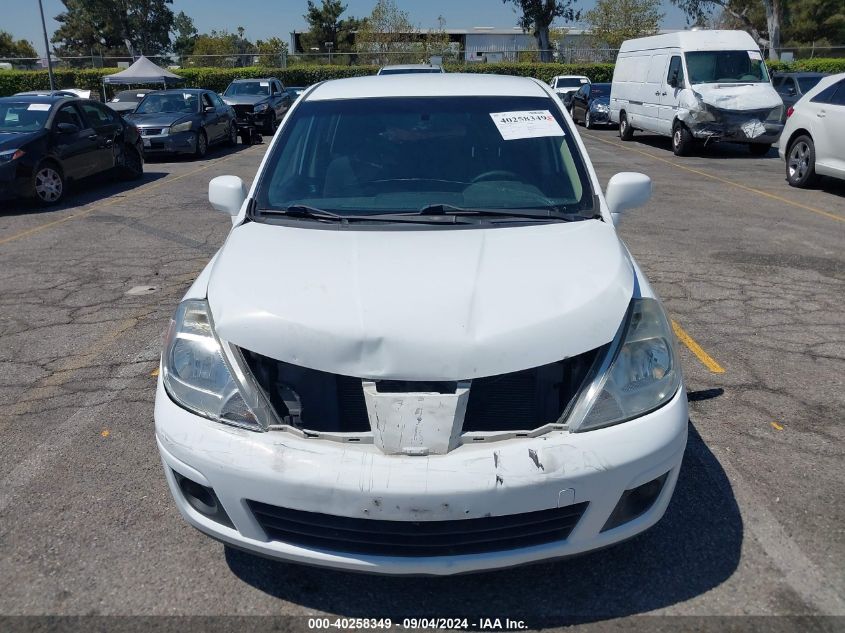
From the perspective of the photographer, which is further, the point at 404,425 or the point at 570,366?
the point at 570,366

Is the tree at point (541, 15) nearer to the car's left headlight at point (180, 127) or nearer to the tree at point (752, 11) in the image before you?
the tree at point (752, 11)

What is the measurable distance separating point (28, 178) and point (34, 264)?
3502 mm

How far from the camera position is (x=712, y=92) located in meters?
15.9

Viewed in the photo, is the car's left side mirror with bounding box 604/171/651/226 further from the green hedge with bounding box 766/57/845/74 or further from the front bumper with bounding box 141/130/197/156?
the green hedge with bounding box 766/57/845/74

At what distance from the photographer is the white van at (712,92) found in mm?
15883

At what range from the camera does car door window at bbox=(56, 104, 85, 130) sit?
37.8 ft

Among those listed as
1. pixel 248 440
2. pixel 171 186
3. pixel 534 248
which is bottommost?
pixel 171 186

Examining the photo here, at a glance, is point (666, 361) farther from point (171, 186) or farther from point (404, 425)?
point (171, 186)

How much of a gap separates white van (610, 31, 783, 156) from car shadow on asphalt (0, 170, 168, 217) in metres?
10.6

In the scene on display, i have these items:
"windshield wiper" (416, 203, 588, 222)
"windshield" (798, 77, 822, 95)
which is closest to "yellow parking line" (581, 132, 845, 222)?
"windshield" (798, 77, 822, 95)

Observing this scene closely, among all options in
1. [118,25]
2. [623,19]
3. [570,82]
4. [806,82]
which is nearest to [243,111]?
[806,82]

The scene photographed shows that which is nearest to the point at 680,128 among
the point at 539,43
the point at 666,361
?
the point at 666,361

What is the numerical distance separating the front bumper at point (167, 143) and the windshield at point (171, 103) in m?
1.07

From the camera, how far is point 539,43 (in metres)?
53.9
